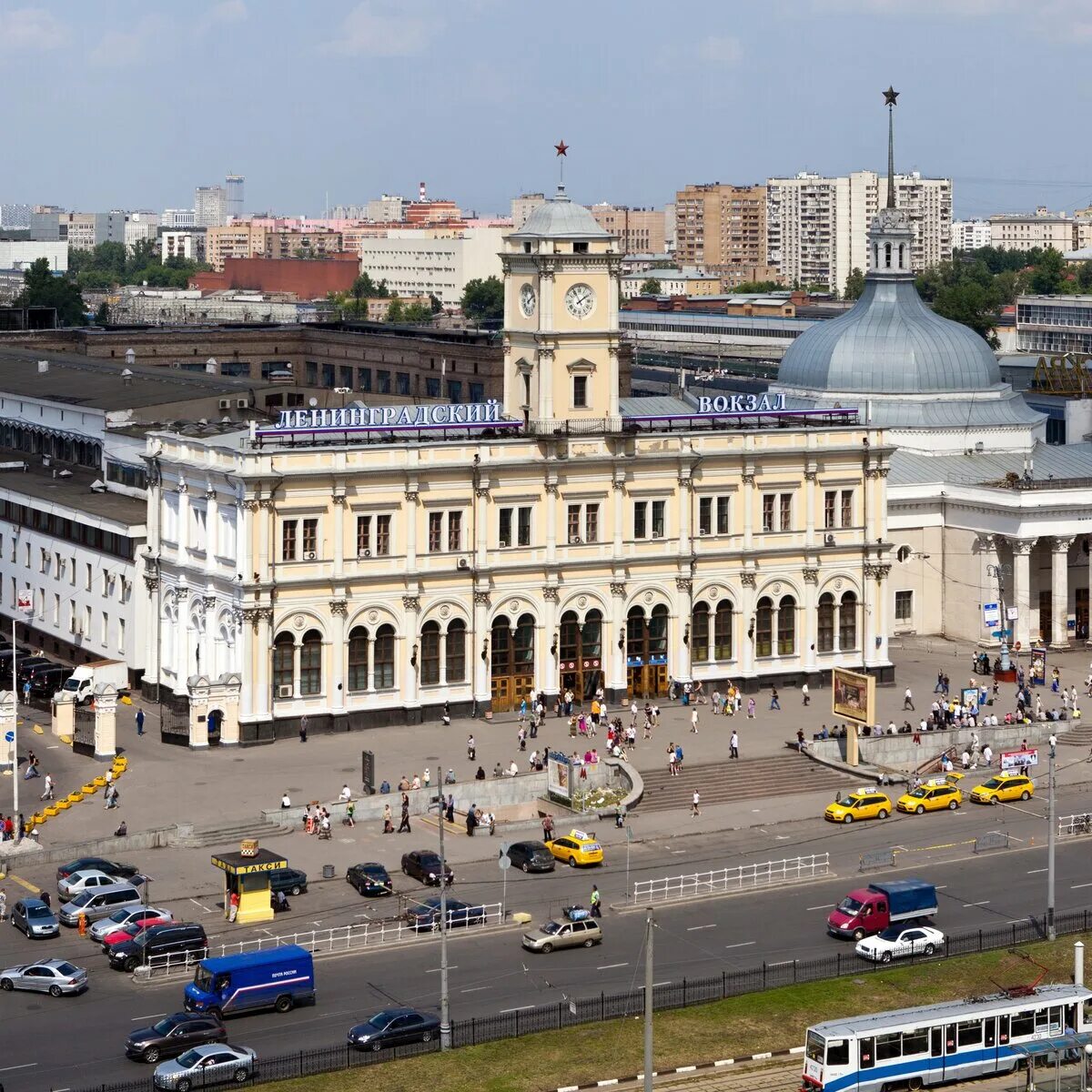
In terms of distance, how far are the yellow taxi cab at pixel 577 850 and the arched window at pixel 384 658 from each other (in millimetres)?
20414

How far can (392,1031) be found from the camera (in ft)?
229

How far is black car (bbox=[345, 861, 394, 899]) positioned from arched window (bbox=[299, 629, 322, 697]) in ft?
71.3

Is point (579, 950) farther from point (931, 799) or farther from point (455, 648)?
point (455, 648)

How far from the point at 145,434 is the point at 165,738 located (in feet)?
76.5

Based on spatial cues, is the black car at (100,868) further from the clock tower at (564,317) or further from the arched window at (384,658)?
the clock tower at (564,317)

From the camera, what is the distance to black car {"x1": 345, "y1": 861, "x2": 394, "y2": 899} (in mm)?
87125

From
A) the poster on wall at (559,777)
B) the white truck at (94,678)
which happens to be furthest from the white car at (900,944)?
the white truck at (94,678)

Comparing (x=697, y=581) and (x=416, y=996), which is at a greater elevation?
(x=697, y=581)

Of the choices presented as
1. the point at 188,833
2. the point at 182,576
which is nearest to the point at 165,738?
the point at 182,576

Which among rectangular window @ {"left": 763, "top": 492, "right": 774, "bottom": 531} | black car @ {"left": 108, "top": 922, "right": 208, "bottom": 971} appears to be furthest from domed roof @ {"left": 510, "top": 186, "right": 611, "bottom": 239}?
black car @ {"left": 108, "top": 922, "right": 208, "bottom": 971}

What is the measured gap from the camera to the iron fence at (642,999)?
68.1 meters

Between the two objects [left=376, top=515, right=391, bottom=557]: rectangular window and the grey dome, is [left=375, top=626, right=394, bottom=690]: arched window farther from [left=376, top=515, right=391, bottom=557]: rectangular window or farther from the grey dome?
the grey dome

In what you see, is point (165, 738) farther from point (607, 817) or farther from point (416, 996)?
point (416, 996)

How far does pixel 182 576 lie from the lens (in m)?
113
